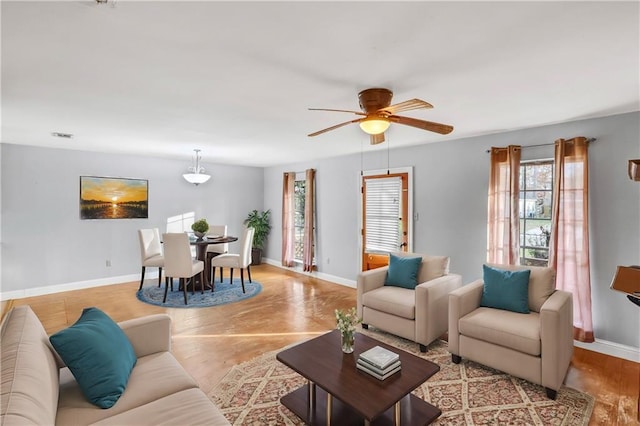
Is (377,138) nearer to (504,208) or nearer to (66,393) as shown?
(504,208)

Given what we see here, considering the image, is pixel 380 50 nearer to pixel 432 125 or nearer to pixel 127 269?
pixel 432 125

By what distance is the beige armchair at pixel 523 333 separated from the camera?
2.44m

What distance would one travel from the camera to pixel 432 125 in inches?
94.3

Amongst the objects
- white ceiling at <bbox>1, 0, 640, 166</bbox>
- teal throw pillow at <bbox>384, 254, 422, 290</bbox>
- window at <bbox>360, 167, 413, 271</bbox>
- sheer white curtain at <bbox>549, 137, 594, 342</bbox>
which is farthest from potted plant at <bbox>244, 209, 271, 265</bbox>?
sheer white curtain at <bbox>549, 137, 594, 342</bbox>

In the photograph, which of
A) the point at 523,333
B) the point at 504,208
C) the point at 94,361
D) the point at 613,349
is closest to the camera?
the point at 94,361

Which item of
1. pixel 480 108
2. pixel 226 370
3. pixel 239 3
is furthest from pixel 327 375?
pixel 480 108

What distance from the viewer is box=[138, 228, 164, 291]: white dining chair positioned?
5320mm

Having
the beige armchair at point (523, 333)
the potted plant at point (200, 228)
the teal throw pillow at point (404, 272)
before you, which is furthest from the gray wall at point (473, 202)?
the potted plant at point (200, 228)

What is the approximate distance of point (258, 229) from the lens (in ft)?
24.8

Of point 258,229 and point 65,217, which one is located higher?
point 65,217

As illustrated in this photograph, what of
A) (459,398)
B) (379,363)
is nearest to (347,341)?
(379,363)

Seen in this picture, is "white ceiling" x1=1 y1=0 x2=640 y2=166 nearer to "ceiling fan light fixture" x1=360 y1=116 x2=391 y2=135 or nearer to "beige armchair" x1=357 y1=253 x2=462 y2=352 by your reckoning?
"ceiling fan light fixture" x1=360 y1=116 x2=391 y2=135

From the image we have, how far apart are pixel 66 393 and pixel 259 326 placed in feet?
7.61

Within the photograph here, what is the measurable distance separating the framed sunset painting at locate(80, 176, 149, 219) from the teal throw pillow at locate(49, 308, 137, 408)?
4587mm
